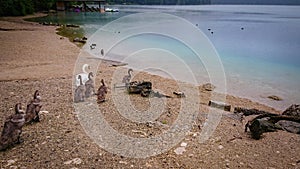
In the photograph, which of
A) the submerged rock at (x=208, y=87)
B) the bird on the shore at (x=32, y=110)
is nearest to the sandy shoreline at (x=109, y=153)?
the bird on the shore at (x=32, y=110)

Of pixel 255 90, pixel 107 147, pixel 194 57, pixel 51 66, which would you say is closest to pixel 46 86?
pixel 51 66

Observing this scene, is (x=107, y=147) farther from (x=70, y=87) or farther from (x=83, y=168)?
(x=70, y=87)

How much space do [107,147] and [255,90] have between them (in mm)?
12320

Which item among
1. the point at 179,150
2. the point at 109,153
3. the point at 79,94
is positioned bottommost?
the point at 179,150

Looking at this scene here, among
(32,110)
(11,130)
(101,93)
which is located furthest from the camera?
(101,93)

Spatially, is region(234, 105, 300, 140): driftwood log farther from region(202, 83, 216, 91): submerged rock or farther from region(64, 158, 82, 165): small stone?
region(202, 83, 216, 91): submerged rock

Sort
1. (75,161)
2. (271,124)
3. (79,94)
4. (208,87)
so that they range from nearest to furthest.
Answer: (75,161) → (271,124) → (79,94) → (208,87)

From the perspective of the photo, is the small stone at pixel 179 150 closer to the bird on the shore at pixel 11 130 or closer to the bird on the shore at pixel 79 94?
the bird on the shore at pixel 11 130

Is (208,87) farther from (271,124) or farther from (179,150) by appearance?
(179,150)

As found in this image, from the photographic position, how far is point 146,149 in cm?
688

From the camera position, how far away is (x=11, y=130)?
6570 millimetres

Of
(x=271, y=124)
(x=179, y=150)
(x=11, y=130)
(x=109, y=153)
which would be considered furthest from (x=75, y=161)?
(x=271, y=124)

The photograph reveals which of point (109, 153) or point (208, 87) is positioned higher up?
point (109, 153)

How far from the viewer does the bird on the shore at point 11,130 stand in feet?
21.4
